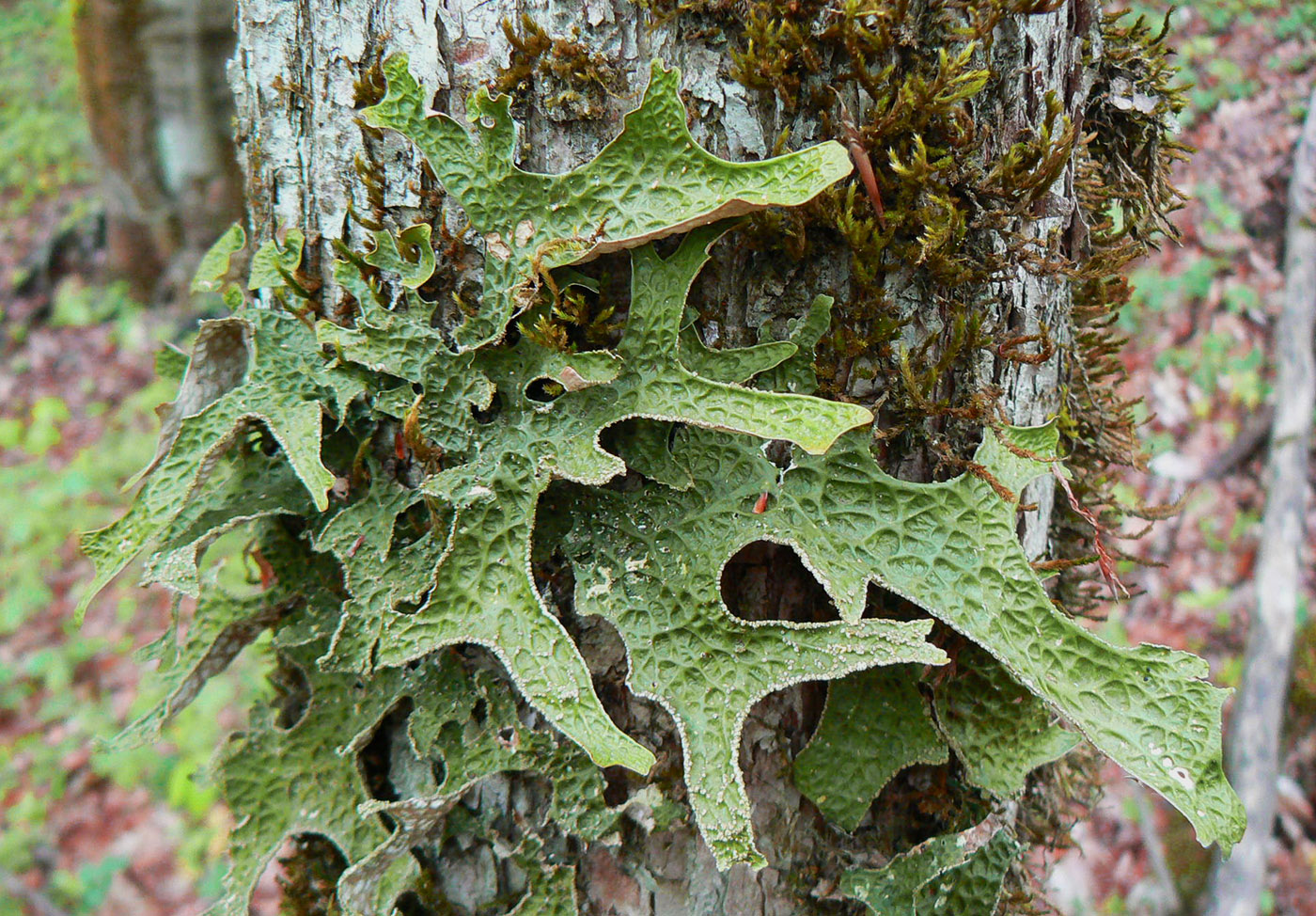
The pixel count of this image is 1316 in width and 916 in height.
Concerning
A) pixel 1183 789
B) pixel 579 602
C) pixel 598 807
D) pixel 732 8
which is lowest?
pixel 598 807

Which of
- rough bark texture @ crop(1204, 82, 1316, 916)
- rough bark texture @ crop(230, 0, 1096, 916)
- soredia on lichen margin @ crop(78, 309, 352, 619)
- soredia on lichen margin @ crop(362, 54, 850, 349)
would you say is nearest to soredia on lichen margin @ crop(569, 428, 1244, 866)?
rough bark texture @ crop(230, 0, 1096, 916)

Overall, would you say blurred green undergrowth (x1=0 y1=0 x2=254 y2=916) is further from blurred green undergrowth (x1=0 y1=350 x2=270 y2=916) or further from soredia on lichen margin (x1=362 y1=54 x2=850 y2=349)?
soredia on lichen margin (x1=362 y1=54 x2=850 y2=349)

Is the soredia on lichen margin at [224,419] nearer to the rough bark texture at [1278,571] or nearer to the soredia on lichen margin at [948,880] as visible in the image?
the soredia on lichen margin at [948,880]

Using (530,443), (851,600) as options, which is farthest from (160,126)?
(851,600)

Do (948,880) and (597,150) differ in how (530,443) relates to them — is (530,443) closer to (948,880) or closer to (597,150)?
(597,150)

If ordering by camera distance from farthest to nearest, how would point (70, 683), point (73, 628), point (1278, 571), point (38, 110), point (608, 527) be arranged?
point (38, 110)
point (70, 683)
point (1278, 571)
point (73, 628)
point (608, 527)

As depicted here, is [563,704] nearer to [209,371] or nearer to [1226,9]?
[209,371]

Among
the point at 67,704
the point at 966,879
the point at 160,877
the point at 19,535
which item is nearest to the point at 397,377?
the point at 966,879
